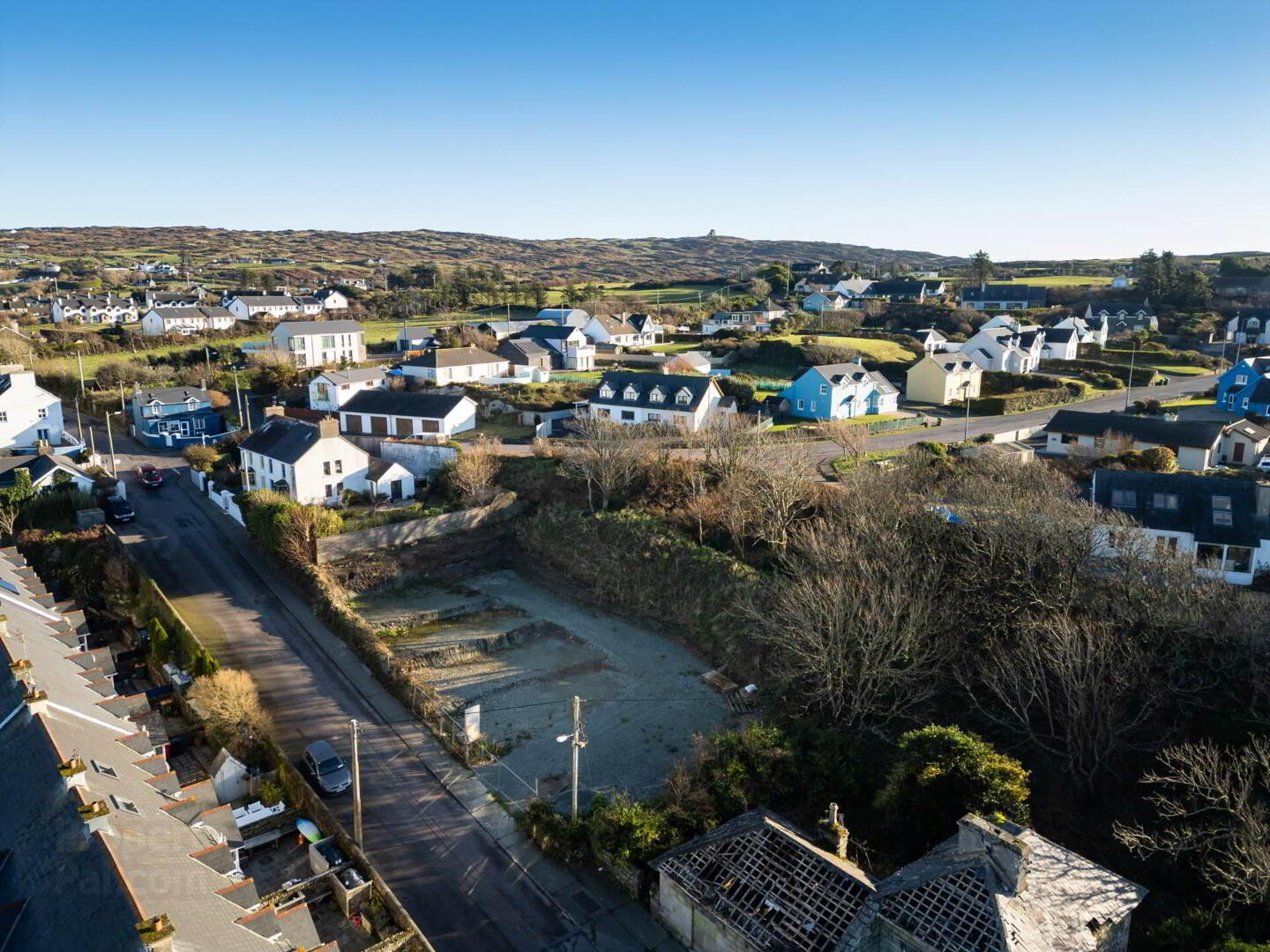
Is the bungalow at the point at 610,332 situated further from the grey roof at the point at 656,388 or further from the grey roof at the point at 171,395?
the grey roof at the point at 171,395

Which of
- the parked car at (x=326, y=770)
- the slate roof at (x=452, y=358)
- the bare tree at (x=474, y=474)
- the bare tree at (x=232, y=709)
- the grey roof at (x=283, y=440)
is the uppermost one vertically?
the slate roof at (x=452, y=358)

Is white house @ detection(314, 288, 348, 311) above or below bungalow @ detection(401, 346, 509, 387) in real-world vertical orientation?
above

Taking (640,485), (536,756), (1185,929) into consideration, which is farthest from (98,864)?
(640,485)

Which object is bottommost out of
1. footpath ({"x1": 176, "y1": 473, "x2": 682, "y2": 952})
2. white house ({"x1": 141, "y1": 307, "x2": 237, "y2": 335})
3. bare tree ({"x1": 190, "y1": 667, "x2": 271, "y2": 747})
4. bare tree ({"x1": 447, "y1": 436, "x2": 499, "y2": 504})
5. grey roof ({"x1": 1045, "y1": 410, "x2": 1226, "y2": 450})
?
footpath ({"x1": 176, "y1": 473, "x2": 682, "y2": 952})

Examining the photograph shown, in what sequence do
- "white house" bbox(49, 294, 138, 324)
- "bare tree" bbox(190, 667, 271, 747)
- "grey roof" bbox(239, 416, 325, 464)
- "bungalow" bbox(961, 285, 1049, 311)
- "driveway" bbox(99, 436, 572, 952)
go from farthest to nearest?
1. "bungalow" bbox(961, 285, 1049, 311)
2. "white house" bbox(49, 294, 138, 324)
3. "grey roof" bbox(239, 416, 325, 464)
4. "bare tree" bbox(190, 667, 271, 747)
5. "driveway" bbox(99, 436, 572, 952)

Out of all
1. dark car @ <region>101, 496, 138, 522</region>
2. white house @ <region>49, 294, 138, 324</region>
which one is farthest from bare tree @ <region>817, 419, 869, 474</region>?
white house @ <region>49, 294, 138, 324</region>

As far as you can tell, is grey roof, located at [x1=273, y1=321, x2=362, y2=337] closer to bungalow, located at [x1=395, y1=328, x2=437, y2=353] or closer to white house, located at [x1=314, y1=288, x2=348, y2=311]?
bungalow, located at [x1=395, y1=328, x2=437, y2=353]

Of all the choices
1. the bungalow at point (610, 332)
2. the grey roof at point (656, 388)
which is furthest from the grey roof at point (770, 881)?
the bungalow at point (610, 332)
